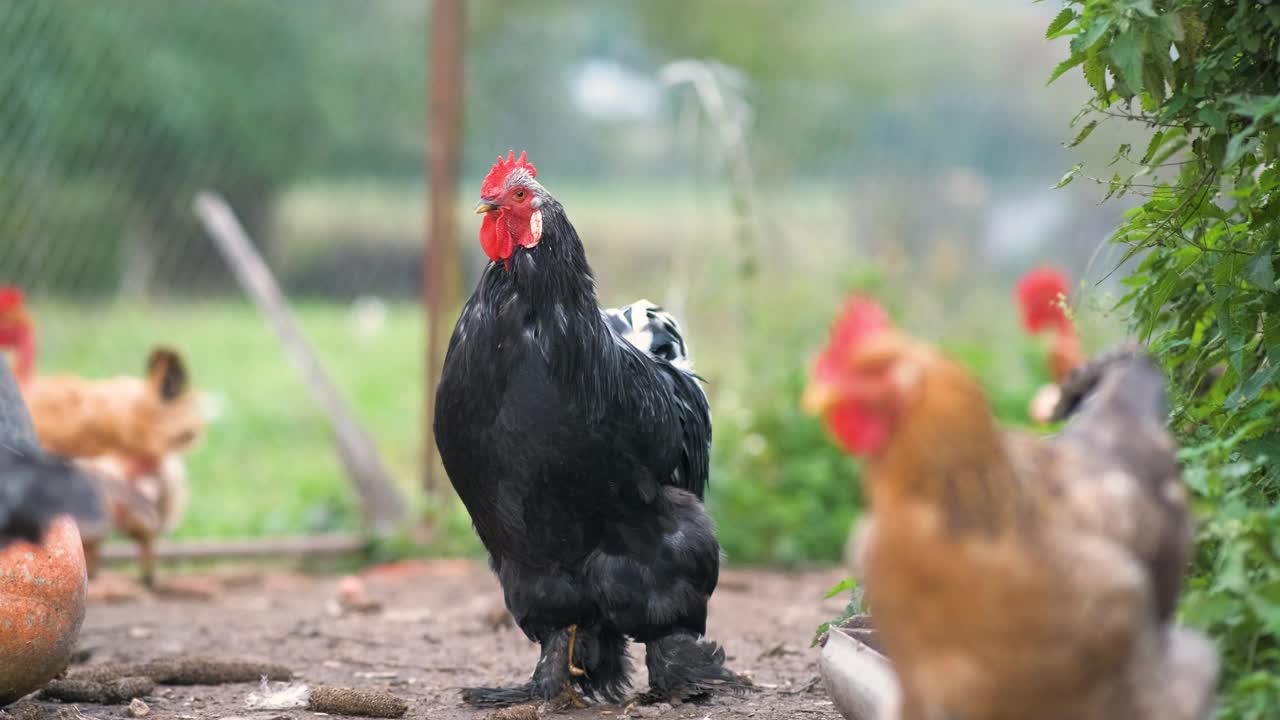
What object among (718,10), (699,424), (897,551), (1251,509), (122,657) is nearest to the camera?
(897,551)

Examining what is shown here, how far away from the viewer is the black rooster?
384cm

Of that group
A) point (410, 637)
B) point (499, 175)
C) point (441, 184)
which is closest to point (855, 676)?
point (499, 175)

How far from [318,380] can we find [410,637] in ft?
8.85

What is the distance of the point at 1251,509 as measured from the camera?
2.68 meters

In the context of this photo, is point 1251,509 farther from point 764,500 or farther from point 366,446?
point 366,446

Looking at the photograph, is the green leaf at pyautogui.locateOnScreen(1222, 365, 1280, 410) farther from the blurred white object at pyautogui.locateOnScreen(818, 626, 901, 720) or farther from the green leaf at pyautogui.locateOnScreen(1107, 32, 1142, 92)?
the blurred white object at pyautogui.locateOnScreen(818, 626, 901, 720)

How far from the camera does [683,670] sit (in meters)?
4.15

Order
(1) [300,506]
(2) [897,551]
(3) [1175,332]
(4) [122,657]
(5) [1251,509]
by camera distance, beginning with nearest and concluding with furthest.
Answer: (2) [897,551]
(5) [1251,509]
(3) [1175,332]
(4) [122,657]
(1) [300,506]

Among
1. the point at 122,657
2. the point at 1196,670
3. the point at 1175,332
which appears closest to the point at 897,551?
the point at 1196,670

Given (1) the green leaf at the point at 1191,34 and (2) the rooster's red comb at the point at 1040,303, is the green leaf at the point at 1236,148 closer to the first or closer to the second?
(1) the green leaf at the point at 1191,34

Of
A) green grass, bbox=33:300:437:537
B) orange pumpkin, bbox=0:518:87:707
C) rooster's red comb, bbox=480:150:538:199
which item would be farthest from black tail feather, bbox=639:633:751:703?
green grass, bbox=33:300:437:537

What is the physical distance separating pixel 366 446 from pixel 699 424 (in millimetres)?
3580

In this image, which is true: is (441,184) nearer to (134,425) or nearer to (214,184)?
(214,184)

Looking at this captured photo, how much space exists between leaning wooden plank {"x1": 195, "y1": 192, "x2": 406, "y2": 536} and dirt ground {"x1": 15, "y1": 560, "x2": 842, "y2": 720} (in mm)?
642
